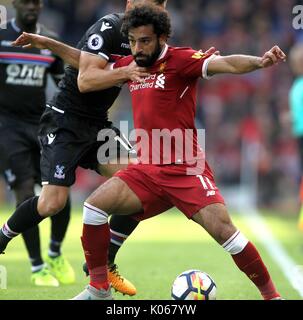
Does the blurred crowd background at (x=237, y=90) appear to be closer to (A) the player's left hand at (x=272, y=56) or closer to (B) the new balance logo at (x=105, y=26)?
(B) the new balance logo at (x=105, y=26)

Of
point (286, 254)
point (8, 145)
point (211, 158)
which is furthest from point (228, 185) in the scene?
point (8, 145)

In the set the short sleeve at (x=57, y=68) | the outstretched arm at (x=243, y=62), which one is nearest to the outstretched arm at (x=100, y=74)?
the outstretched arm at (x=243, y=62)

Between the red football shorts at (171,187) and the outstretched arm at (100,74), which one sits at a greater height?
the outstretched arm at (100,74)

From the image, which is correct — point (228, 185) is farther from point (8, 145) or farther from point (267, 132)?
point (8, 145)

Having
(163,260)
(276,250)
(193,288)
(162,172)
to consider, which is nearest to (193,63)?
(162,172)

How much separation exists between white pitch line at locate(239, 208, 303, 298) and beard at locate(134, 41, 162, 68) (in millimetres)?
2533

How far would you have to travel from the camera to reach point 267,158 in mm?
18797

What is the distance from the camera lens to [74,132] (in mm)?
7379

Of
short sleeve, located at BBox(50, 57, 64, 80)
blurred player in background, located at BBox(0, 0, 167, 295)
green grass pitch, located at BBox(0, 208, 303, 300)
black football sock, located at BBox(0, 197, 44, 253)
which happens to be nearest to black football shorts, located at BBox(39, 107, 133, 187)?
blurred player in background, located at BBox(0, 0, 167, 295)

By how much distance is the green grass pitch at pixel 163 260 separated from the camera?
7.66 meters

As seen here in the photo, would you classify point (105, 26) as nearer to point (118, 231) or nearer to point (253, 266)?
point (118, 231)

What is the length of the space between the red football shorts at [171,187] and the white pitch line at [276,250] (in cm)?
161

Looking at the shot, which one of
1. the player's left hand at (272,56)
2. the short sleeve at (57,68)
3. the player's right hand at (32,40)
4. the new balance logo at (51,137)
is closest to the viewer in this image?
the player's left hand at (272,56)

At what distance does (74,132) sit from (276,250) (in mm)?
4746
